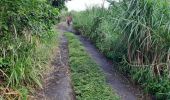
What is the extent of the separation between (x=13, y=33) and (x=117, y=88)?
9.06ft

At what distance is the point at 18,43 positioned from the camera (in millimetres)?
6508

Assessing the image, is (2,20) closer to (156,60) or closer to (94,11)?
(156,60)

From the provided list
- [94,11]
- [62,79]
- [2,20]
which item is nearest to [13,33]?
[2,20]

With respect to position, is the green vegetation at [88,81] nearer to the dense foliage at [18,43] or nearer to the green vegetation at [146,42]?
the green vegetation at [146,42]

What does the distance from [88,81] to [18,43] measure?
6.98 feet

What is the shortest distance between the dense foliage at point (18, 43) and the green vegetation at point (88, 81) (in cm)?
101

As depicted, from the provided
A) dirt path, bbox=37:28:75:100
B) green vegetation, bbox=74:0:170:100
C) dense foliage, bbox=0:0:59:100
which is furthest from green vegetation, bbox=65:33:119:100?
dense foliage, bbox=0:0:59:100

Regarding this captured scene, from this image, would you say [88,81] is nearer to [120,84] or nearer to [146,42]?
[120,84]

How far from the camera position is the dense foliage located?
6086 mm

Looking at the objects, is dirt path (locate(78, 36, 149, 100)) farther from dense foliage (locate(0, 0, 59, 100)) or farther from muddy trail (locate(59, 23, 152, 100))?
dense foliage (locate(0, 0, 59, 100))

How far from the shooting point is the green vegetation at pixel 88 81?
6.83m

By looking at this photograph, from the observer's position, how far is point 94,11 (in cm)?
1697

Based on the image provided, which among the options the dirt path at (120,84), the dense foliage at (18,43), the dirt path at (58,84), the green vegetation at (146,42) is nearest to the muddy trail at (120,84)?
the dirt path at (120,84)

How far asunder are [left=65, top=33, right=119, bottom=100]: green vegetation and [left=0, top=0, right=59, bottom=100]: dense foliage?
1.01m
